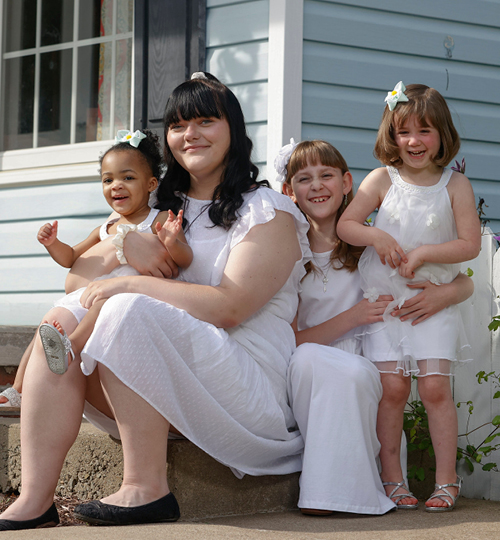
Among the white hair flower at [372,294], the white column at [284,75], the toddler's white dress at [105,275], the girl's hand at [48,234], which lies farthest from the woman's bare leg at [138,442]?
the white column at [284,75]

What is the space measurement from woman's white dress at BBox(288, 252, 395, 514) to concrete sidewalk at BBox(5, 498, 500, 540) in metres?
0.07

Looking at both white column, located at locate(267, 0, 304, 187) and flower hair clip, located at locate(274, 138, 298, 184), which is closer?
flower hair clip, located at locate(274, 138, 298, 184)

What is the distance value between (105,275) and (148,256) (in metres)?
0.24

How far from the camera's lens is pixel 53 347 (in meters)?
1.80

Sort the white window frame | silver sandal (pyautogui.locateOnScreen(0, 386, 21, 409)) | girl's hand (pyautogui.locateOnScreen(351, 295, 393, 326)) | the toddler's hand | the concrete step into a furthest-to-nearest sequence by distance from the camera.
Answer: the white window frame
silver sandal (pyautogui.locateOnScreen(0, 386, 21, 409))
girl's hand (pyautogui.locateOnScreen(351, 295, 393, 326))
the toddler's hand
the concrete step

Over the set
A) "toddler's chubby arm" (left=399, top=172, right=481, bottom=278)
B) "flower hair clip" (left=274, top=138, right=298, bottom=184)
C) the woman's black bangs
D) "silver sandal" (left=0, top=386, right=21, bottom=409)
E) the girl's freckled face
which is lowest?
"silver sandal" (left=0, top=386, right=21, bottom=409)

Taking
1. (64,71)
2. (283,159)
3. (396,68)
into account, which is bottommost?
(283,159)

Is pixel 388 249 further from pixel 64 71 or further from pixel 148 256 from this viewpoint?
pixel 64 71

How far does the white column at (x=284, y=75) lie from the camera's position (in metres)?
3.26

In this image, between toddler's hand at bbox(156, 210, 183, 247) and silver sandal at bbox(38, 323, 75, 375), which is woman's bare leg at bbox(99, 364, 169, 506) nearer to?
silver sandal at bbox(38, 323, 75, 375)

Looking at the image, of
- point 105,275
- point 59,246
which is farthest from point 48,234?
point 105,275

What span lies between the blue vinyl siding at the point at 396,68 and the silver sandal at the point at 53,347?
6.28 feet

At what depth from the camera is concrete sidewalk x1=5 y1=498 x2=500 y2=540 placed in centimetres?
162

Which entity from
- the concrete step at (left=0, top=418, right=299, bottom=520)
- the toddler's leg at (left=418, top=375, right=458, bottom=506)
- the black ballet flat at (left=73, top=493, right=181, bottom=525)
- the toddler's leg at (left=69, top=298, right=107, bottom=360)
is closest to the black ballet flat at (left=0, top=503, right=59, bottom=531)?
the black ballet flat at (left=73, top=493, right=181, bottom=525)
